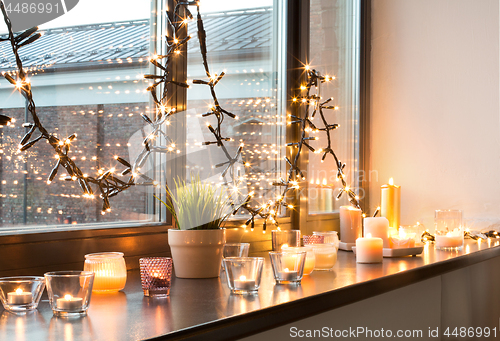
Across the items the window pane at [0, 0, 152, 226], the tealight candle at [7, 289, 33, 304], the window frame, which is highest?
the window pane at [0, 0, 152, 226]

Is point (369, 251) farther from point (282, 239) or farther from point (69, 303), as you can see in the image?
point (69, 303)

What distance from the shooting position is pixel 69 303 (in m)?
0.93

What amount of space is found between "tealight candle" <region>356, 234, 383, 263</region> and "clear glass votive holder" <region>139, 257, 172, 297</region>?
799mm

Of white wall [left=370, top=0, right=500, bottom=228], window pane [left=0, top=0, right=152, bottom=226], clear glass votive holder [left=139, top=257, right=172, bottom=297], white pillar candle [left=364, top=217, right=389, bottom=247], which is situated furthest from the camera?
white wall [left=370, top=0, right=500, bottom=228]

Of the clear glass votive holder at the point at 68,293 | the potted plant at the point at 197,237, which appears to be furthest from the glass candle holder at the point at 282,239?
the clear glass votive holder at the point at 68,293

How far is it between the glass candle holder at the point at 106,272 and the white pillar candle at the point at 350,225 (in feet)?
3.99

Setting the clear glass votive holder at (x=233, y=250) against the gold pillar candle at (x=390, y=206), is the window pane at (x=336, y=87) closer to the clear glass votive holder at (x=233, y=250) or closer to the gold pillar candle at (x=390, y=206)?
the gold pillar candle at (x=390, y=206)

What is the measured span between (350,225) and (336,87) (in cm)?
77

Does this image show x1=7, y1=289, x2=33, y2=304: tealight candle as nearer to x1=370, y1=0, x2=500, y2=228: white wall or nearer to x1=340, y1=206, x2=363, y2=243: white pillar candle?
x1=340, y1=206, x2=363, y2=243: white pillar candle

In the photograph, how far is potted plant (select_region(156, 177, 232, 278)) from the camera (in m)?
1.36

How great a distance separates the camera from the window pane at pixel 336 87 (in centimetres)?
244

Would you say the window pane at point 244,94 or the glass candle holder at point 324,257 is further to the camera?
the window pane at point 244,94

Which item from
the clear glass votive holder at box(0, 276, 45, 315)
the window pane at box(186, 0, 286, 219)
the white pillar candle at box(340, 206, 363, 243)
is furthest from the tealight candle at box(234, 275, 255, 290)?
the white pillar candle at box(340, 206, 363, 243)

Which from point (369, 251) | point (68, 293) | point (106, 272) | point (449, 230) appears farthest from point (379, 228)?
point (68, 293)
